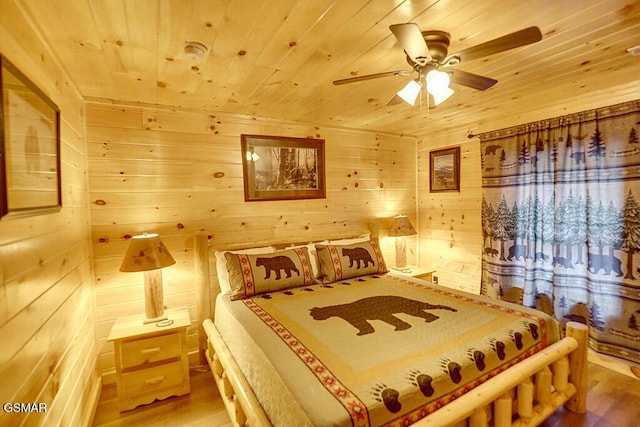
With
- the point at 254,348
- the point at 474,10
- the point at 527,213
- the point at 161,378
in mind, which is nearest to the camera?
the point at 474,10

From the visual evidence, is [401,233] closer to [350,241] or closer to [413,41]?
[350,241]

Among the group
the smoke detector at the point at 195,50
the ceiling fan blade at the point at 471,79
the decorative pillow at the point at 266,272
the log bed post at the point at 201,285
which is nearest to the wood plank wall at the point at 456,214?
the ceiling fan blade at the point at 471,79

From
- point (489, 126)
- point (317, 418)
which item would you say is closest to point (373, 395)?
point (317, 418)

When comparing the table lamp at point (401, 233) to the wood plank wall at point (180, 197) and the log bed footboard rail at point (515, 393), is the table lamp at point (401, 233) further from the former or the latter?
the log bed footboard rail at point (515, 393)

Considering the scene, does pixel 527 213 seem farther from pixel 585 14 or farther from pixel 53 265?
pixel 53 265

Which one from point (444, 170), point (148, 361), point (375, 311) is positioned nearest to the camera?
point (375, 311)

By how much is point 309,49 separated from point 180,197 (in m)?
1.67

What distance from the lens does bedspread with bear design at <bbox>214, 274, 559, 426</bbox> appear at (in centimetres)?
118

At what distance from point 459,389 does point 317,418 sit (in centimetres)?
68

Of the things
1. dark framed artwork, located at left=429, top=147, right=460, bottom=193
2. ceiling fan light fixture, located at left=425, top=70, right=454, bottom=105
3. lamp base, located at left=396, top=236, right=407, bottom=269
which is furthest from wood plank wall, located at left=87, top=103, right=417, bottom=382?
ceiling fan light fixture, located at left=425, top=70, right=454, bottom=105

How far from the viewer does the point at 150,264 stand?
213cm

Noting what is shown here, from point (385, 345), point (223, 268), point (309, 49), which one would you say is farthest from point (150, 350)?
point (309, 49)

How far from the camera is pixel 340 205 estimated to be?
11.2 ft

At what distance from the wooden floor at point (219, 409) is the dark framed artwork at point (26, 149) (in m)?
1.45
